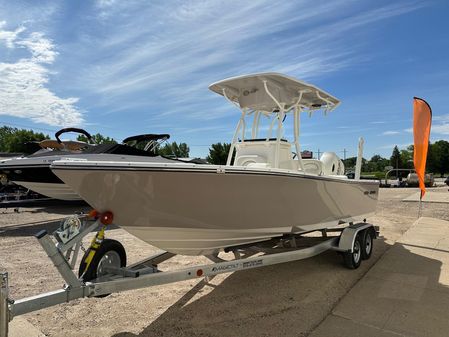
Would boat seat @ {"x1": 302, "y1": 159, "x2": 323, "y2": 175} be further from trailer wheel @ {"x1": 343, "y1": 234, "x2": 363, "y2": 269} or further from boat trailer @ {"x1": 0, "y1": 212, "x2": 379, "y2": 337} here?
boat trailer @ {"x1": 0, "y1": 212, "x2": 379, "y2": 337}

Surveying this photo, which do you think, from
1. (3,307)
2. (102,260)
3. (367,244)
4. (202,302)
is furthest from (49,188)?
(367,244)

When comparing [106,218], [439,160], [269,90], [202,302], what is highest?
[439,160]

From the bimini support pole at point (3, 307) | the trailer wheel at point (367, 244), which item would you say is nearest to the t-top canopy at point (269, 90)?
the trailer wheel at point (367, 244)

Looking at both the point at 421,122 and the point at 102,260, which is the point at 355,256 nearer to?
the point at 102,260

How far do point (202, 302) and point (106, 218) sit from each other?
4.79 feet

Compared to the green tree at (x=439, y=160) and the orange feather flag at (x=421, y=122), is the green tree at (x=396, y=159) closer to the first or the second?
the green tree at (x=439, y=160)

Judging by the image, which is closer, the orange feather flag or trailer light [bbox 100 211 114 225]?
trailer light [bbox 100 211 114 225]

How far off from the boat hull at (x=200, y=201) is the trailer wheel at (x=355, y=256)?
0.72 metres

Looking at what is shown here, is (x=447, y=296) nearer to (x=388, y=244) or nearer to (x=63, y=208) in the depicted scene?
(x=388, y=244)

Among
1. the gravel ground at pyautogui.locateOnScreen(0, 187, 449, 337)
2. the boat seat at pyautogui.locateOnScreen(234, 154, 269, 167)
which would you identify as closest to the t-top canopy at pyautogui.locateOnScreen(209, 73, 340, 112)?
the boat seat at pyautogui.locateOnScreen(234, 154, 269, 167)

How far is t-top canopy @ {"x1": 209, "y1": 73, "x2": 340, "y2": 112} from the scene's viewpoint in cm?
473

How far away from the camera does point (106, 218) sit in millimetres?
3176

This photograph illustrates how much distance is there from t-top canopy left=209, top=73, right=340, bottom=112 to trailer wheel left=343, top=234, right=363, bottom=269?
2.18 meters

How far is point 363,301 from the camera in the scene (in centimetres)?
Answer: 382
